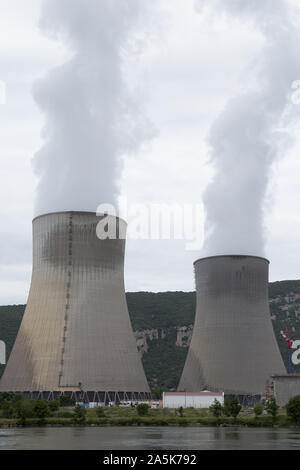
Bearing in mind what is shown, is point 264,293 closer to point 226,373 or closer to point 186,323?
point 226,373

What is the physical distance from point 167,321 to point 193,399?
65271mm

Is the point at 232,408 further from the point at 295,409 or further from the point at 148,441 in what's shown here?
the point at 148,441

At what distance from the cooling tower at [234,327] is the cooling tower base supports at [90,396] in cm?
674

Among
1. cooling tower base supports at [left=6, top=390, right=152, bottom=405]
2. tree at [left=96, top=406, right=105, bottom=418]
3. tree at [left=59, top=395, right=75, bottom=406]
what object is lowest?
tree at [left=96, top=406, right=105, bottom=418]

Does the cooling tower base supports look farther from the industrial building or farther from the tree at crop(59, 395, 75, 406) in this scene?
the industrial building

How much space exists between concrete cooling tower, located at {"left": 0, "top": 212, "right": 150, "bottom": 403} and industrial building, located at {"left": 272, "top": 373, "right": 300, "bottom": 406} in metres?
9.92

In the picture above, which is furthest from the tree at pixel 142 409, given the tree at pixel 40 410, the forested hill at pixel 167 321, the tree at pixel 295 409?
the forested hill at pixel 167 321

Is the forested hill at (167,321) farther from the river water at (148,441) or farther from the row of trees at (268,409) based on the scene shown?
the river water at (148,441)

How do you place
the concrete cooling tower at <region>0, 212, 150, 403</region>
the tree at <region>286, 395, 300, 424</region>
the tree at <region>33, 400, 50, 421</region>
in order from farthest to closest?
the concrete cooling tower at <region>0, 212, 150, 403</region> < the tree at <region>33, 400, 50, 421</region> < the tree at <region>286, 395, 300, 424</region>

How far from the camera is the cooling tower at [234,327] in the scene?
57438mm

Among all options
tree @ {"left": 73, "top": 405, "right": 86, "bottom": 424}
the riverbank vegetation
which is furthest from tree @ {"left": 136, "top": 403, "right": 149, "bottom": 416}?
tree @ {"left": 73, "top": 405, "right": 86, "bottom": 424}

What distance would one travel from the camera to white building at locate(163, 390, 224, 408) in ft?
183

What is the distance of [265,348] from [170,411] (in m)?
9.09

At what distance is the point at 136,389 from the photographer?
178 ft
